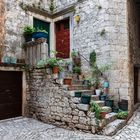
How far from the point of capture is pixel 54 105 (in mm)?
6727

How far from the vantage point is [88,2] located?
8.08m

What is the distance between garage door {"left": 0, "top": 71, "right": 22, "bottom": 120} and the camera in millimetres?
7430

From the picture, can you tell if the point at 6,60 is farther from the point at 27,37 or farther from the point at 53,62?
the point at 53,62

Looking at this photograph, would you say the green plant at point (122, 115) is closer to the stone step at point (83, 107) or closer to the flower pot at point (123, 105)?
the flower pot at point (123, 105)

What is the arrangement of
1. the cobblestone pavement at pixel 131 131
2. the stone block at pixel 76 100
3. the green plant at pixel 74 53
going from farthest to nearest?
1. the green plant at pixel 74 53
2. the stone block at pixel 76 100
3. the cobblestone pavement at pixel 131 131

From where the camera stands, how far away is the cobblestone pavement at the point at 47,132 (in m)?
5.37

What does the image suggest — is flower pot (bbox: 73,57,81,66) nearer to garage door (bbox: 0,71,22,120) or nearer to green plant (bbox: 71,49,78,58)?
green plant (bbox: 71,49,78,58)

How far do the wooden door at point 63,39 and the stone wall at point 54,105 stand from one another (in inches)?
79.6

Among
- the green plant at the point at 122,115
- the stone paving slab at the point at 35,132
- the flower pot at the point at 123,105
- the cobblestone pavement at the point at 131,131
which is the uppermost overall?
the flower pot at the point at 123,105

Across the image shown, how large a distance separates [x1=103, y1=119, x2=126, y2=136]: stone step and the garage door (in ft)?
11.8

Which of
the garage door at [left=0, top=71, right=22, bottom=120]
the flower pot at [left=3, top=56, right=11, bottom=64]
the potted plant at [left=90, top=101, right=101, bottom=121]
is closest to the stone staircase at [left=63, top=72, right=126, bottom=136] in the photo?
the potted plant at [left=90, top=101, right=101, bottom=121]

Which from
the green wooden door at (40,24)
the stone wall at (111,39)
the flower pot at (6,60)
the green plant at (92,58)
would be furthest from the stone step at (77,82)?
the green wooden door at (40,24)

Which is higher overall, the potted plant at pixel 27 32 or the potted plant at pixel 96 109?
the potted plant at pixel 27 32

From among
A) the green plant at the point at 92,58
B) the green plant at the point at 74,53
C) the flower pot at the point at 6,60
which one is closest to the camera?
the flower pot at the point at 6,60
